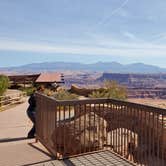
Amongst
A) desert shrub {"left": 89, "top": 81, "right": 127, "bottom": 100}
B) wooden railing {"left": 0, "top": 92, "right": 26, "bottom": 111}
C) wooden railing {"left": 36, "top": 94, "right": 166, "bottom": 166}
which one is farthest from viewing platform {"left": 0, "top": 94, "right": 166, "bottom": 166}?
wooden railing {"left": 0, "top": 92, "right": 26, "bottom": 111}

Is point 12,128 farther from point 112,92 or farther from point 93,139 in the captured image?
point 112,92

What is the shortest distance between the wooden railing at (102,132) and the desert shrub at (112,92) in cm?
1002

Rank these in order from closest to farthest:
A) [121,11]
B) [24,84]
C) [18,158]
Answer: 1. [18,158]
2. [121,11]
3. [24,84]

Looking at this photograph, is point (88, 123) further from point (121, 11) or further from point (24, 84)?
point (24, 84)

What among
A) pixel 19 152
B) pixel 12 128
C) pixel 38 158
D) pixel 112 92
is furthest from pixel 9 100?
pixel 38 158

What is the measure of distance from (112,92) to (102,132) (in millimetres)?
11670

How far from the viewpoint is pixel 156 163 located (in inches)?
219

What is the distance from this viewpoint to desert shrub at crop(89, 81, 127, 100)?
1753 cm

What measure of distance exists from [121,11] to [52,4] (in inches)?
330

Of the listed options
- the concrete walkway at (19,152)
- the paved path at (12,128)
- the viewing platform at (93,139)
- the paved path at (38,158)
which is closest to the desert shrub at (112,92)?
the paved path at (12,128)

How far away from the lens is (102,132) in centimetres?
679

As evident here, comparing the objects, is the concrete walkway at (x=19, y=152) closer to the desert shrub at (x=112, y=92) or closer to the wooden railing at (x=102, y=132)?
the wooden railing at (x=102, y=132)

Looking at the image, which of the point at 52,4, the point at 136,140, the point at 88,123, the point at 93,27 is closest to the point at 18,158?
the point at 88,123

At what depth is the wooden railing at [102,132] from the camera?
6.09 meters
